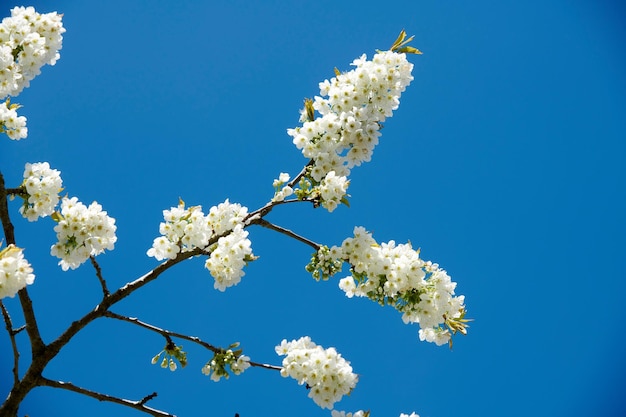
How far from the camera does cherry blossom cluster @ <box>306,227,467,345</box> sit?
16.8 feet

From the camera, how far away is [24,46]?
573 cm

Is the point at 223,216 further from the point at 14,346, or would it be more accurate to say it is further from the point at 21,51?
the point at 21,51

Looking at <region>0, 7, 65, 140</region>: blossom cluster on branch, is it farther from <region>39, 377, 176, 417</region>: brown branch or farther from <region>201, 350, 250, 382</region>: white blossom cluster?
<region>201, 350, 250, 382</region>: white blossom cluster

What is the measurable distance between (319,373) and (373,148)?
7.00ft

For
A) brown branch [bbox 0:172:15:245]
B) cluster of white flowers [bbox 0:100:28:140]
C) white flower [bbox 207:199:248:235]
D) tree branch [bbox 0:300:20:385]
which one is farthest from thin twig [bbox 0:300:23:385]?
white flower [bbox 207:199:248:235]

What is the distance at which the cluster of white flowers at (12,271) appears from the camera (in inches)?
155

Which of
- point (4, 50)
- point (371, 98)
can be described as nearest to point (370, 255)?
point (371, 98)

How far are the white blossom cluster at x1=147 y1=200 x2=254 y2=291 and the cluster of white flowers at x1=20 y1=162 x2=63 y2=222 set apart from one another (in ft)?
3.16

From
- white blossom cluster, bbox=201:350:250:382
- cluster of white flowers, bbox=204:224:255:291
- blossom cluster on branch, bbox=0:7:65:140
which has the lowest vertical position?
white blossom cluster, bbox=201:350:250:382

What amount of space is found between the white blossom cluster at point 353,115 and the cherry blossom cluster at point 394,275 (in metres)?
0.73

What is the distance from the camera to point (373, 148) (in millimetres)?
5570

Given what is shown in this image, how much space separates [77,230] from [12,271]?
1089mm

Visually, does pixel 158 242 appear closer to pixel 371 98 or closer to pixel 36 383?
pixel 36 383

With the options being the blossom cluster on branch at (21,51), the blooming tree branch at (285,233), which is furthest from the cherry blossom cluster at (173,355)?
the blossom cluster on branch at (21,51)
